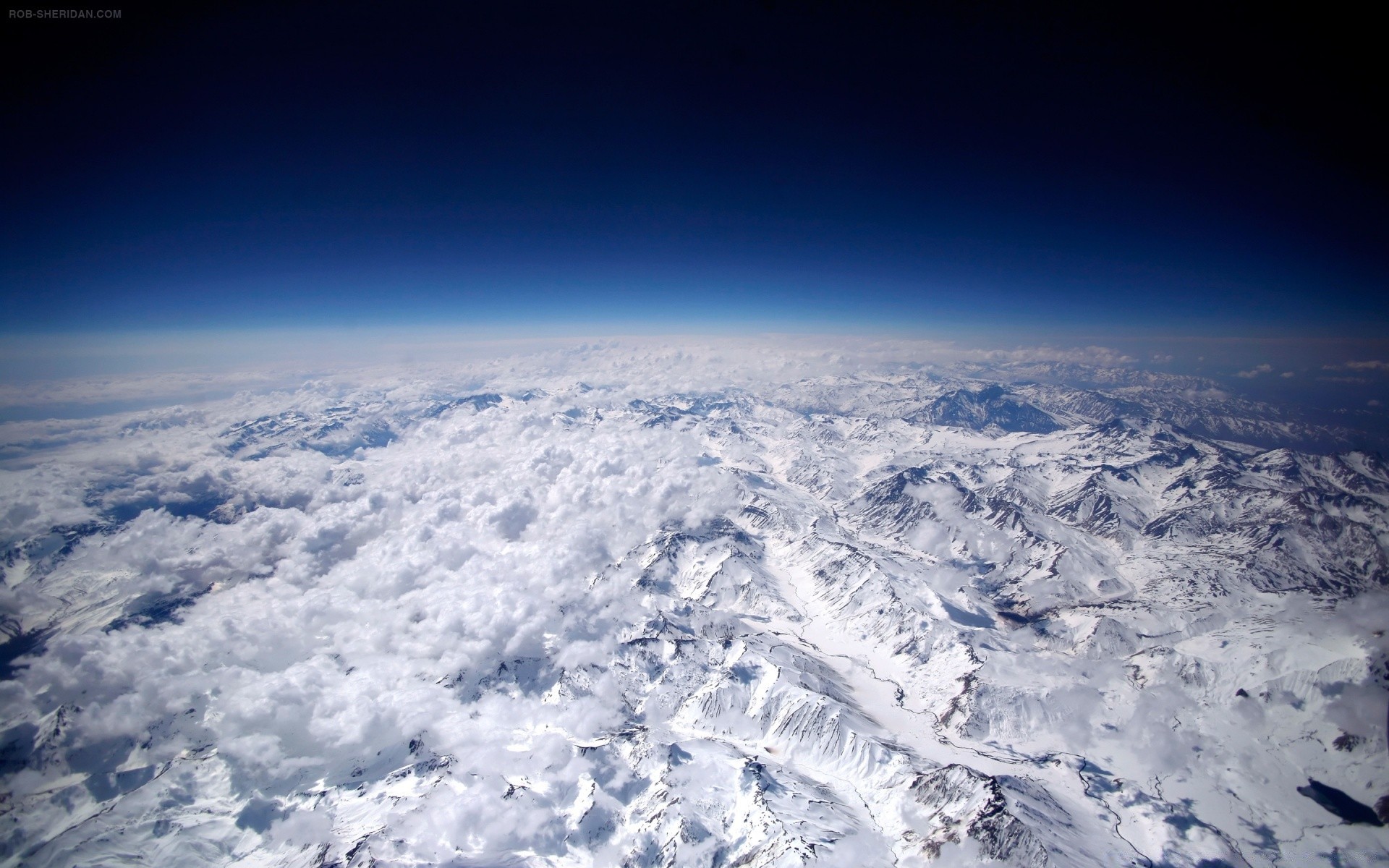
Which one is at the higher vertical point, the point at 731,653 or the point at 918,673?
the point at 731,653

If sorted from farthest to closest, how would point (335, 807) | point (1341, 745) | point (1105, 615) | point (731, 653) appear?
point (1105, 615) < point (731, 653) < point (335, 807) < point (1341, 745)

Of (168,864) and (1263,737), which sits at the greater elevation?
(1263,737)

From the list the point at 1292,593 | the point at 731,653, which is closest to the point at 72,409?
the point at 731,653

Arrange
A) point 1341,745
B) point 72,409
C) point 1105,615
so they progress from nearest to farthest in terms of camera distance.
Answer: point 1341,745, point 1105,615, point 72,409

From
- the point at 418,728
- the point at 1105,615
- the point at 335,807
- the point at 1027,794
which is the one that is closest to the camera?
the point at 1027,794

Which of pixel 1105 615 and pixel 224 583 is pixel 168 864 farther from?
pixel 1105 615

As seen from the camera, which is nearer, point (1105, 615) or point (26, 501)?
point (26, 501)

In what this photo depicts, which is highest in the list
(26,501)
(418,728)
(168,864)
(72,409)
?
(72,409)

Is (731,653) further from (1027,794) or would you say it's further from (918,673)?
(1027,794)

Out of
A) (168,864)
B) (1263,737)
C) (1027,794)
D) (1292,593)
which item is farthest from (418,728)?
(1292,593)
